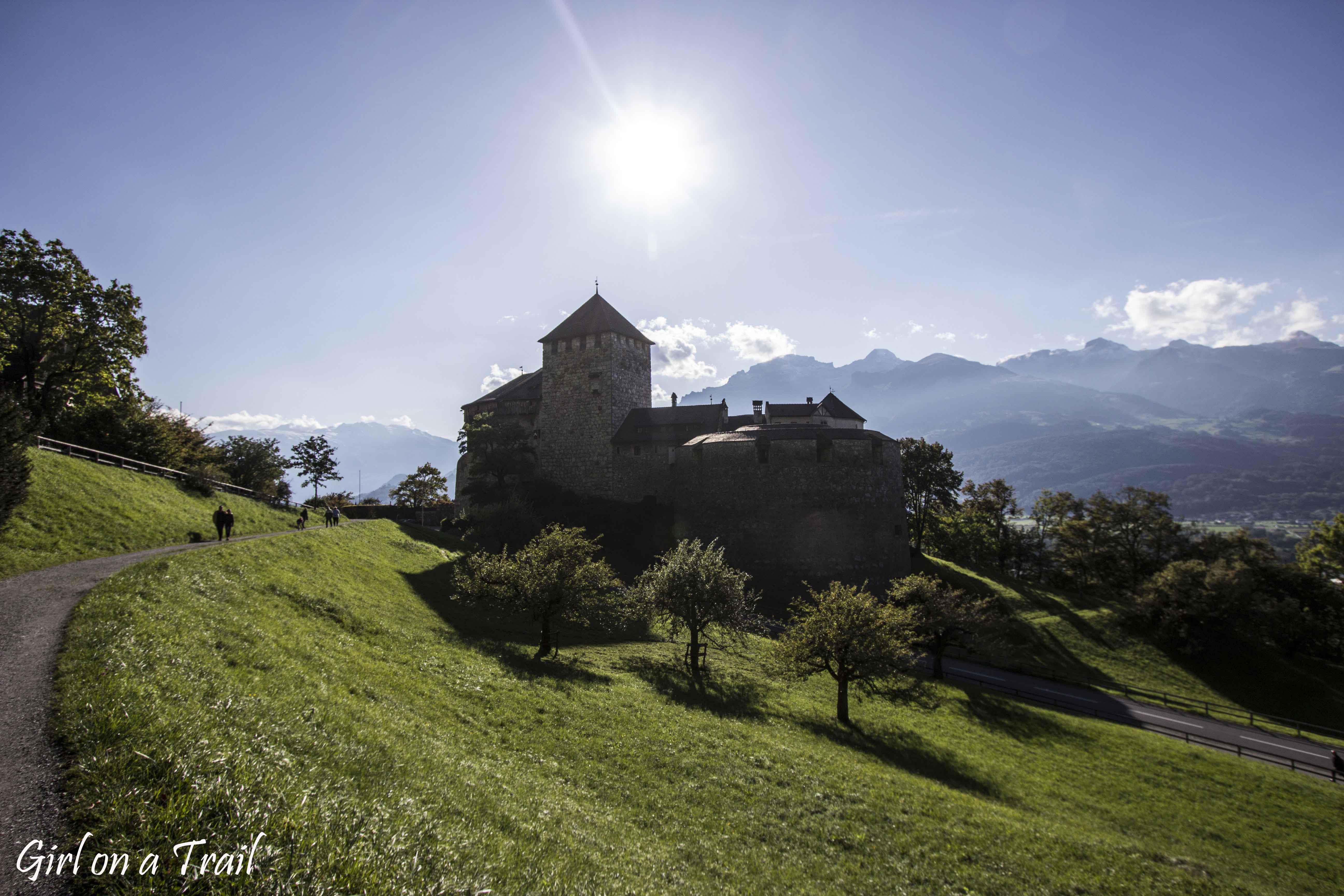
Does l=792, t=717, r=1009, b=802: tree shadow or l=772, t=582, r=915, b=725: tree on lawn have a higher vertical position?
l=772, t=582, r=915, b=725: tree on lawn

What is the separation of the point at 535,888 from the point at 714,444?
31.3 m

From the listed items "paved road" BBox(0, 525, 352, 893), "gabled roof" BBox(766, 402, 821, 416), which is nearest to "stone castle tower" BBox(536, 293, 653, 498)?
"gabled roof" BBox(766, 402, 821, 416)

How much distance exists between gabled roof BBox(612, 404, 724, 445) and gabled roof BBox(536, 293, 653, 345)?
7003 mm

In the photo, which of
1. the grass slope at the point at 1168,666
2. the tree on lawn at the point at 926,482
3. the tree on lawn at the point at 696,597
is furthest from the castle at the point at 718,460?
the tree on lawn at the point at 696,597

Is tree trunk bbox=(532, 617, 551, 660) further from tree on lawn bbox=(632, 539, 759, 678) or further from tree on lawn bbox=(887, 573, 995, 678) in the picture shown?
tree on lawn bbox=(887, 573, 995, 678)

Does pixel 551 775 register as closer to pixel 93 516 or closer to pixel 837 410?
pixel 93 516

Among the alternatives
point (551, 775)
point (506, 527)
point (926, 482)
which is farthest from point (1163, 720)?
point (506, 527)

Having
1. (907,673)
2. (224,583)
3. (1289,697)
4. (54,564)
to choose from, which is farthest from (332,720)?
(1289,697)

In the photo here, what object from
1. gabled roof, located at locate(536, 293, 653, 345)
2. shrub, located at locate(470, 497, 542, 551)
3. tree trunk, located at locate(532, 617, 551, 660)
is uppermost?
gabled roof, located at locate(536, 293, 653, 345)

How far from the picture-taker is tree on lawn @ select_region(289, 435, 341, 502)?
54781 millimetres

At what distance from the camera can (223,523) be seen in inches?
760

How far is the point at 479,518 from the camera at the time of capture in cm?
3462

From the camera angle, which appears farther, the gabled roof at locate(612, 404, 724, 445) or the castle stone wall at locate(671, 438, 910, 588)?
the gabled roof at locate(612, 404, 724, 445)

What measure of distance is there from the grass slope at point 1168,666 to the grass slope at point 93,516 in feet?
115
